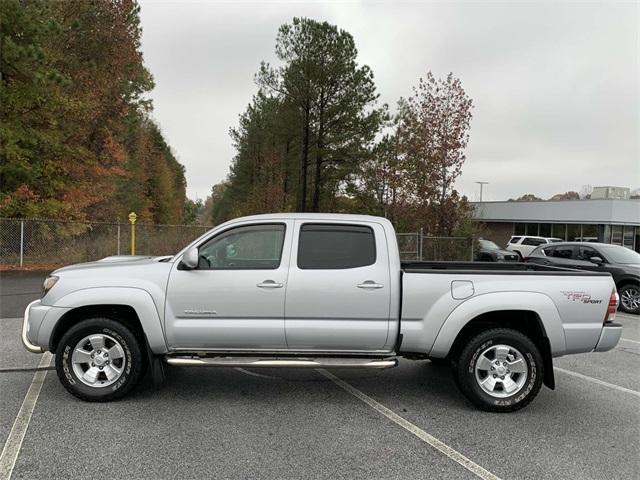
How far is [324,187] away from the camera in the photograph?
29.9 meters

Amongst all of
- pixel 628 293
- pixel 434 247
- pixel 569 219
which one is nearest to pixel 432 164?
pixel 434 247

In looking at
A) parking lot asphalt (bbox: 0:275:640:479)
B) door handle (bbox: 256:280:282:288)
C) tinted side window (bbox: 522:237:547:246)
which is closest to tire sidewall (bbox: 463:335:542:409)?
parking lot asphalt (bbox: 0:275:640:479)

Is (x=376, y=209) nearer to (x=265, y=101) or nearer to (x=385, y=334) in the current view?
(x=265, y=101)

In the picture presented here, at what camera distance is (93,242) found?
1786 cm

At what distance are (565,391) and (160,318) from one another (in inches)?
177

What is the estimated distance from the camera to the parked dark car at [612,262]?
36.0 ft

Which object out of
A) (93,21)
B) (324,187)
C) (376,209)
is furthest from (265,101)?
(93,21)

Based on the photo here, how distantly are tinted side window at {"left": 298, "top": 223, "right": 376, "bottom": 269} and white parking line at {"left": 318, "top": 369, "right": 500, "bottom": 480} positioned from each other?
4.65 feet

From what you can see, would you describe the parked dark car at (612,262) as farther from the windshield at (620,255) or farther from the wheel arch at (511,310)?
the wheel arch at (511,310)

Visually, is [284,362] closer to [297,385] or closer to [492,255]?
[297,385]

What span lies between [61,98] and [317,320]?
622 inches

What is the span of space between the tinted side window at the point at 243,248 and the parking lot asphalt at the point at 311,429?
1366 millimetres

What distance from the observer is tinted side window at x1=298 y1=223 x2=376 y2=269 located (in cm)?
470

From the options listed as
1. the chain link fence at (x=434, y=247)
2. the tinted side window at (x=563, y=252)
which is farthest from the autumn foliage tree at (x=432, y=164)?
the tinted side window at (x=563, y=252)
